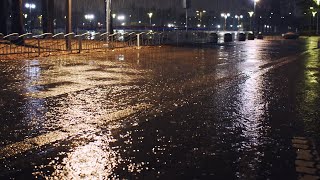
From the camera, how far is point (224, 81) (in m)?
13.3

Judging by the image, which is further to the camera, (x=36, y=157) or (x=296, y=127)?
(x=296, y=127)

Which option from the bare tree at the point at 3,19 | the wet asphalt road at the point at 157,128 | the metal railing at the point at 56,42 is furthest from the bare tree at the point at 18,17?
the wet asphalt road at the point at 157,128

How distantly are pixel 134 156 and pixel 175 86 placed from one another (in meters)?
6.74

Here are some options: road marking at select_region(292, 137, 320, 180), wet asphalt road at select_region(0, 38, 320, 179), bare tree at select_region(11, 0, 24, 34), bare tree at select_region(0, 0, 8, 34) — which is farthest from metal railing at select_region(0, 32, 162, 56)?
road marking at select_region(292, 137, 320, 180)

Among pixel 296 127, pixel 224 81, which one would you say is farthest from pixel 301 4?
pixel 296 127

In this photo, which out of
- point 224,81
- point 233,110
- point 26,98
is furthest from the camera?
point 224,81

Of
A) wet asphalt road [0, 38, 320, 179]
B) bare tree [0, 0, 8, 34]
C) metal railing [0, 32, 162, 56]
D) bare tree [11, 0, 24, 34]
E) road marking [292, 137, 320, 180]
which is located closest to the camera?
road marking [292, 137, 320, 180]

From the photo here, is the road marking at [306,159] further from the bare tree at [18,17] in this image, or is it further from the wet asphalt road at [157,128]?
the bare tree at [18,17]

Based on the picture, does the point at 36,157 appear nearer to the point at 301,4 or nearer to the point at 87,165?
the point at 87,165

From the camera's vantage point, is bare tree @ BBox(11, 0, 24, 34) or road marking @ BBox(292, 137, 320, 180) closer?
road marking @ BBox(292, 137, 320, 180)

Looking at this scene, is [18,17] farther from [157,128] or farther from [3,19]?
[157,128]

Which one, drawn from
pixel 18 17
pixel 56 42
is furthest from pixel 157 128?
pixel 18 17

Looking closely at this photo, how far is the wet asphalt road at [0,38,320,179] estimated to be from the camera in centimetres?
511

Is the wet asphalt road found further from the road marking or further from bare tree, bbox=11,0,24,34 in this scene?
bare tree, bbox=11,0,24,34
